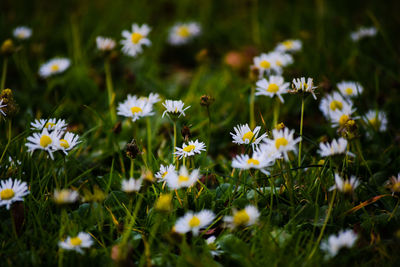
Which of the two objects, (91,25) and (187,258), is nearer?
(187,258)

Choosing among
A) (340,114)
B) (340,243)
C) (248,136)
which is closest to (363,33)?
(340,114)

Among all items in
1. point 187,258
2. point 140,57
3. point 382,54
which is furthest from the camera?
point 140,57

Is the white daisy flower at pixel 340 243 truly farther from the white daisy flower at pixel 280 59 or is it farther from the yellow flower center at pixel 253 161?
the white daisy flower at pixel 280 59

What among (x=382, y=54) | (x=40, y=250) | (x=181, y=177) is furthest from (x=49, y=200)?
(x=382, y=54)

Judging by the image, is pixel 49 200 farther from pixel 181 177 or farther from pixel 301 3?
pixel 301 3

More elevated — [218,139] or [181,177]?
[218,139]

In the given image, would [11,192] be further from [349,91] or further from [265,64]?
[349,91]

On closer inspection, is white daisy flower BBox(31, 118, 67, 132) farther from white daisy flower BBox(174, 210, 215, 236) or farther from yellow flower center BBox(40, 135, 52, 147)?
white daisy flower BBox(174, 210, 215, 236)
